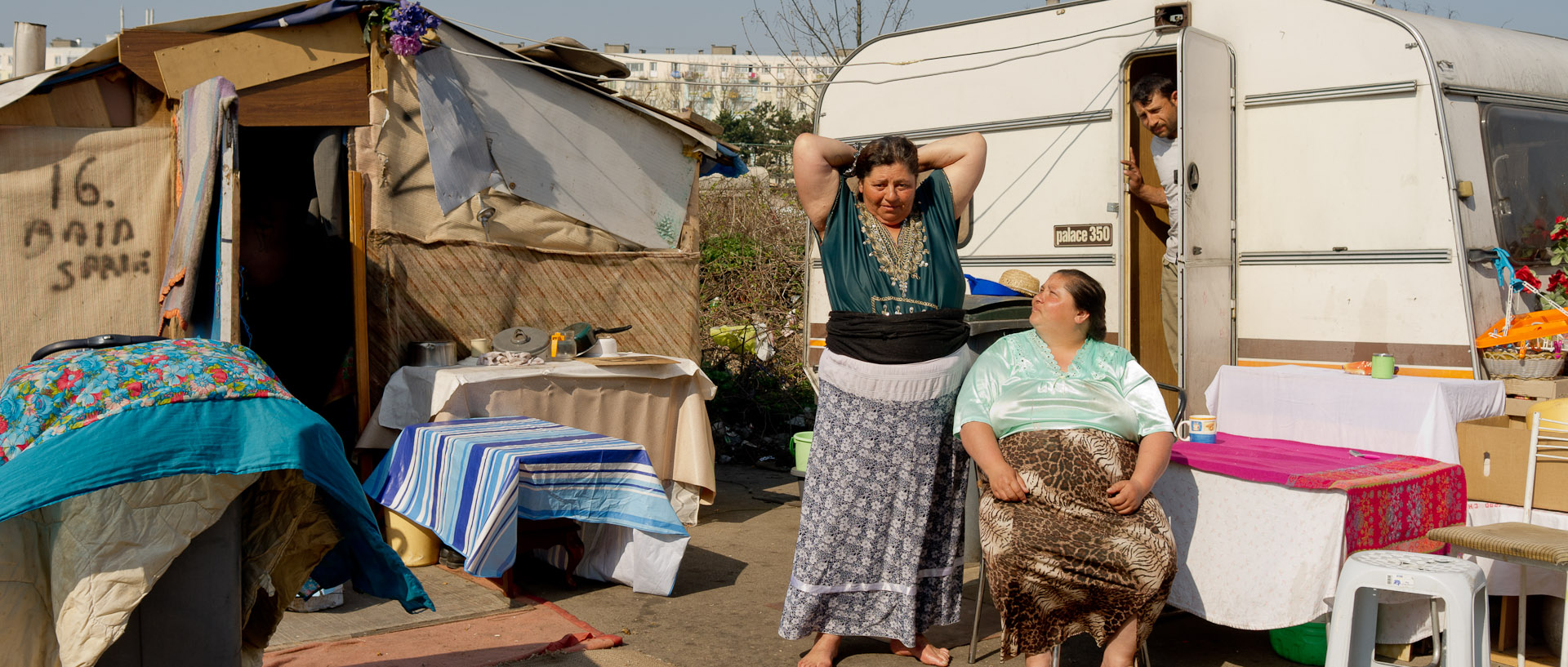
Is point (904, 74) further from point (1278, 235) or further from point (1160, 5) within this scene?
point (1278, 235)

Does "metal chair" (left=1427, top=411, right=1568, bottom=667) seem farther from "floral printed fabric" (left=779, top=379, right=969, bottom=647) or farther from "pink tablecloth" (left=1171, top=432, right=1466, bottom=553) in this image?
"floral printed fabric" (left=779, top=379, right=969, bottom=647)

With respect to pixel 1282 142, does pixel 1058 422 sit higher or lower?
lower

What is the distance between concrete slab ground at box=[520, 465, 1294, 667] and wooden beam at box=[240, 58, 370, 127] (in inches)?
101

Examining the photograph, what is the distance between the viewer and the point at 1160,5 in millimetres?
6059

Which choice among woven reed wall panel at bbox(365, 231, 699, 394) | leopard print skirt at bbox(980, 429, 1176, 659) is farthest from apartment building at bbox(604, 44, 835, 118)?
leopard print skirt at bbox(980, 429, 1176, 659)

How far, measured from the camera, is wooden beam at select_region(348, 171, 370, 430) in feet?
19.3

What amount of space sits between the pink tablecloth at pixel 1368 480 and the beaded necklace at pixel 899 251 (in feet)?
3.55

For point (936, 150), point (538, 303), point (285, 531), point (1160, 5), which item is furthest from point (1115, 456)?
point (538, 303)

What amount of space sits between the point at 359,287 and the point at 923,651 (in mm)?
3537

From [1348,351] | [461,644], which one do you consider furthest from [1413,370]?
[461,644]

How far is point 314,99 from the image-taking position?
5836 mm

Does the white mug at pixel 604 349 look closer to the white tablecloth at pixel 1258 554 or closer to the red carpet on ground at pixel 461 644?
the red carpet on ground at pixel 461 644

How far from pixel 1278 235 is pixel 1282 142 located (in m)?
0.48

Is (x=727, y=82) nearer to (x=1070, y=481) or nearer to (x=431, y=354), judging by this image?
(x=431, y=354)
